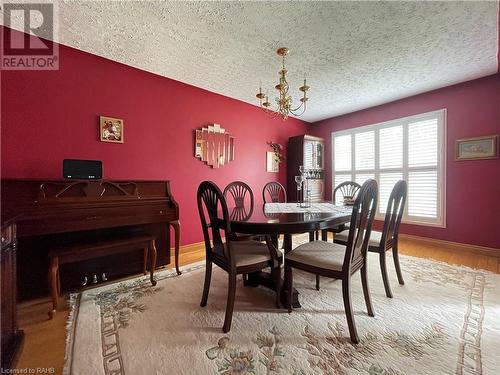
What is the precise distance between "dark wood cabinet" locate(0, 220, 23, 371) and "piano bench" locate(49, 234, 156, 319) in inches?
11.0

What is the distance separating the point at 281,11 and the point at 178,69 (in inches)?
56.7

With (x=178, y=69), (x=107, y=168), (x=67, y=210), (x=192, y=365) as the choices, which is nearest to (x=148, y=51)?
(x=178, y=69)

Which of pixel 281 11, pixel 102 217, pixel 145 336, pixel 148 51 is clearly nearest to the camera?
pixel 145 336

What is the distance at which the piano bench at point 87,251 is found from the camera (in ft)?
5.25

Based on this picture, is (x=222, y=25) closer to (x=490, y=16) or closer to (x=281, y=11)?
(x=281, y=11)

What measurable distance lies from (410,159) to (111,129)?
4.39 metres

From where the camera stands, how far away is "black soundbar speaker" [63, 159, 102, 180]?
75.5 inches

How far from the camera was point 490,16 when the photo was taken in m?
1.79

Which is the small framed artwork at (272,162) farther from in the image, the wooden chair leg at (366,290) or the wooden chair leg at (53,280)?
the wooden chair leg at (53,280)

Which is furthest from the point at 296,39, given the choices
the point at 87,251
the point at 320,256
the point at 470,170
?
the point at 470,170

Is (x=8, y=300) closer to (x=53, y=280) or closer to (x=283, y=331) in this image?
(x=53, y=280)

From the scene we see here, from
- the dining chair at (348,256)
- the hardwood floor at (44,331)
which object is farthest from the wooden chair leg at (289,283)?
the hardwood floor at (44,331)

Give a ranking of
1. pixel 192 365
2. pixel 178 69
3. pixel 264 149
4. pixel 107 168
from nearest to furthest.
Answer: pixel 192 365
pixel 107 168
pixel 178 69
pixel 264 149

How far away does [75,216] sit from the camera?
1.76 m
